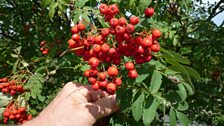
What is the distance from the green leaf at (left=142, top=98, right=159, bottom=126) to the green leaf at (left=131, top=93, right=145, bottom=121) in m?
0.03

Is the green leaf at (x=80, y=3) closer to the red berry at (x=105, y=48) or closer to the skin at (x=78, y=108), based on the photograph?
the skin at (x=78, y=108)

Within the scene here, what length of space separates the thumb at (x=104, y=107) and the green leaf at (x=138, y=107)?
178 millimetres

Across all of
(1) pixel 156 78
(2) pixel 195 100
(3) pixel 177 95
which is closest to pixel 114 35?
(1) pixel 156 78

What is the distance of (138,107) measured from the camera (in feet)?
7.08

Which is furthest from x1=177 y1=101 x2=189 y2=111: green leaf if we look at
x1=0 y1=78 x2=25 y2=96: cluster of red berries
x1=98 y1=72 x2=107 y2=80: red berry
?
x1=0 y1=78 x2=25 y2=96: cluster of red berries

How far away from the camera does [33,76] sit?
143 inches

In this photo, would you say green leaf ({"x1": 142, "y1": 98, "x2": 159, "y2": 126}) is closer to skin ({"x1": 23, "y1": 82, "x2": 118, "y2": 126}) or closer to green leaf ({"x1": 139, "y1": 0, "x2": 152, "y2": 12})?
skin ({"x1": 23, "y1": 82, "x2": 118, "y2": 126})

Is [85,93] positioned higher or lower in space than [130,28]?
lower

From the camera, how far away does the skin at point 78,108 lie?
223 cm

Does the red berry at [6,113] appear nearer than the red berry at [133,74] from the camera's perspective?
No

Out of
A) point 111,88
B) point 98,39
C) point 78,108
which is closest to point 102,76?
point 111,88

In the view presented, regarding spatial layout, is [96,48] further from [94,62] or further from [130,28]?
[130,28]

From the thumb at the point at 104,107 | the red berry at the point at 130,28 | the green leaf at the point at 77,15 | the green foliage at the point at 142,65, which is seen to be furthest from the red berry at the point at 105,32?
the green leaf at the point at 77,15

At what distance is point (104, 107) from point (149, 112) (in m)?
0.29
